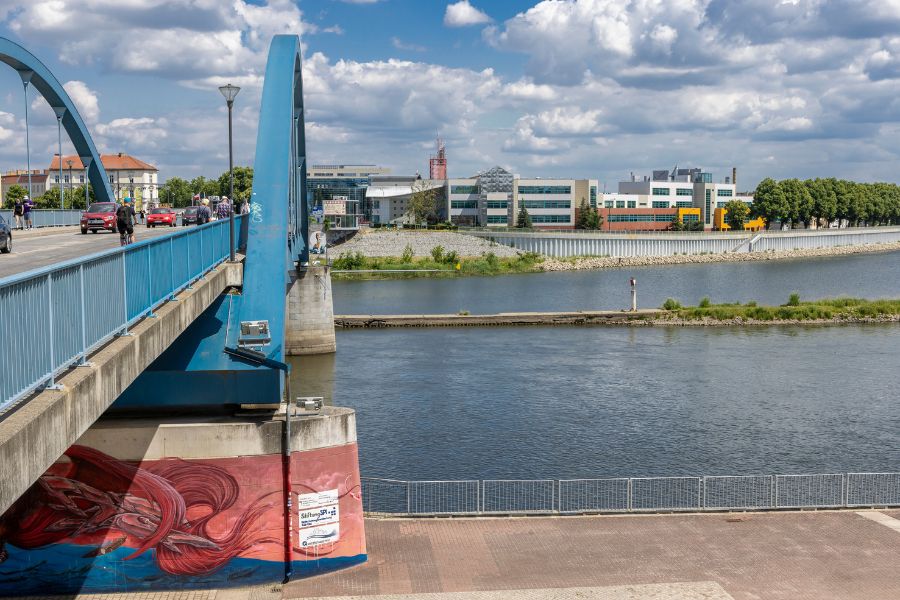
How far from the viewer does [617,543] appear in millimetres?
20672

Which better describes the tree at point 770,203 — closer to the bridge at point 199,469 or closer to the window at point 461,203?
the window at point 461,203

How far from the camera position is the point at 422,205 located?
16225 centimetres

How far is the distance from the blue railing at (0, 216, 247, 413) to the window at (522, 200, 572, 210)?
138 metres

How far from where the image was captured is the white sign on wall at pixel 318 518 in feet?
64.3

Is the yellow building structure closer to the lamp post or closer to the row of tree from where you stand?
the row of tree

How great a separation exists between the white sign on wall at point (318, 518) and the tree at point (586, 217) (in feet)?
446

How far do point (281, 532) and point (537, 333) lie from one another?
45652 millimetres

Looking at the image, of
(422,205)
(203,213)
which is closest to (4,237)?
(203,213)

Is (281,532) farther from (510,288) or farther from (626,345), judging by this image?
(510,288)

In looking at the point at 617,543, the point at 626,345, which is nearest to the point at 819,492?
the point at 617,543

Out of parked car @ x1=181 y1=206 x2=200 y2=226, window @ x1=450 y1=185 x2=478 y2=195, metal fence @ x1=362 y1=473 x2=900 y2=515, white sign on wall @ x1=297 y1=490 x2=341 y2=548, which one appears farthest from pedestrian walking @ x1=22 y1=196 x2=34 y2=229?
window @ x1=450 y1=185 x2=478 y2=195

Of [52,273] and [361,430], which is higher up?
[52,273]

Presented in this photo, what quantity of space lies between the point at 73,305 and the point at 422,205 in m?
152

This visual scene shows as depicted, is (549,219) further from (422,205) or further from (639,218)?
(422,205)
